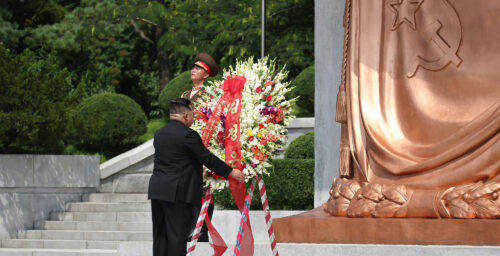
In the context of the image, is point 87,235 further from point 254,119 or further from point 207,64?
point 254,119

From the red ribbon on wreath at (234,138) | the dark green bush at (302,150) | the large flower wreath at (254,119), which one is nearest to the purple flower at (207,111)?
the large flower wreath at (254,119)

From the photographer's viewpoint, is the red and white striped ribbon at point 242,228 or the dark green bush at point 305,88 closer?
the red and white striped ribbon at point 242,228

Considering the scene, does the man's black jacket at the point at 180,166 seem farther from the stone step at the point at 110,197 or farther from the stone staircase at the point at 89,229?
the stone step at the point at 110,197

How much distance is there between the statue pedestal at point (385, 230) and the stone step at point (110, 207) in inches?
261

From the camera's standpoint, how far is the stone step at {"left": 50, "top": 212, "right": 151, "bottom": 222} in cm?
1384

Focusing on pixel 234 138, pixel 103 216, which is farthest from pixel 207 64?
pixel 103 216

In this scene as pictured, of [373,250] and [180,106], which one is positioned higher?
[180,106]

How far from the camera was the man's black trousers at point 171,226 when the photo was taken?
277 inches

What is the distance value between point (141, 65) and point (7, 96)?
12.2 metres

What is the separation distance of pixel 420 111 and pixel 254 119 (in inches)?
57.6

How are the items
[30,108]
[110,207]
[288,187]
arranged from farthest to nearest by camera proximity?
[110,207]
[30,108]
[288,187]

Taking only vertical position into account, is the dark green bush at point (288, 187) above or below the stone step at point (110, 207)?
above

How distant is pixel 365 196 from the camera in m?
7.46

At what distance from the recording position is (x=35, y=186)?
1397 cm
